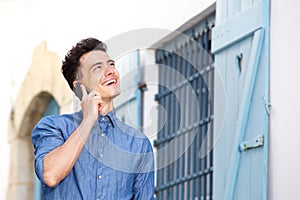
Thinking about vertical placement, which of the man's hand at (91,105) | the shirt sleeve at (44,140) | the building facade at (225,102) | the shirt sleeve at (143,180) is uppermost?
the building facade at (225,102)

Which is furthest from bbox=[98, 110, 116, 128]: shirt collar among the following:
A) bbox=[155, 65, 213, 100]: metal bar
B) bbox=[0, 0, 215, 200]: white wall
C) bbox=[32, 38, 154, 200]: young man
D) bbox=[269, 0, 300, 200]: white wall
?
bbox=[155, 65, 213, 100]: metal bar

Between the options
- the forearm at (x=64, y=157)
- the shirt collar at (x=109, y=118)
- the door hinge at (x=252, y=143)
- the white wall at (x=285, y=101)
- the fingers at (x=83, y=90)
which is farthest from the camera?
the door hinge at (x=252, y=143)

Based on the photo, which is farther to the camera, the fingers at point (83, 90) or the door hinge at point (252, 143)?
the door hinge at point (252, 143)

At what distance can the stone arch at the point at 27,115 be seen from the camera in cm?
873

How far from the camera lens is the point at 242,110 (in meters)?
4.73

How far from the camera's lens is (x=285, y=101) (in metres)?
4.43

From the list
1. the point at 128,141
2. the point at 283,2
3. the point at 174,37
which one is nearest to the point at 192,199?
the point at 174,37

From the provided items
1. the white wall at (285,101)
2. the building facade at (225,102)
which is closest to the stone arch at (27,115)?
the building facade at (225,102)

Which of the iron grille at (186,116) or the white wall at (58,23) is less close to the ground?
the white wall at (58,23)

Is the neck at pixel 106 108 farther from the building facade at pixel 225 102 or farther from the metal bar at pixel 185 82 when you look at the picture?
the metal bar at pixel 185 82

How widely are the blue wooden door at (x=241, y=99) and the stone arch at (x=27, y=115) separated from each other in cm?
365

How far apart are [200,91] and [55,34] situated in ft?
8.54

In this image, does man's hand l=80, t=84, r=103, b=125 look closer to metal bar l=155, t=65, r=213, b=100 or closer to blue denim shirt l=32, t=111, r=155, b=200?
blue denim shirt l=32, t=111, r=155, b=200

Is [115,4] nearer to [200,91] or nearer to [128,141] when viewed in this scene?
[200,91]
